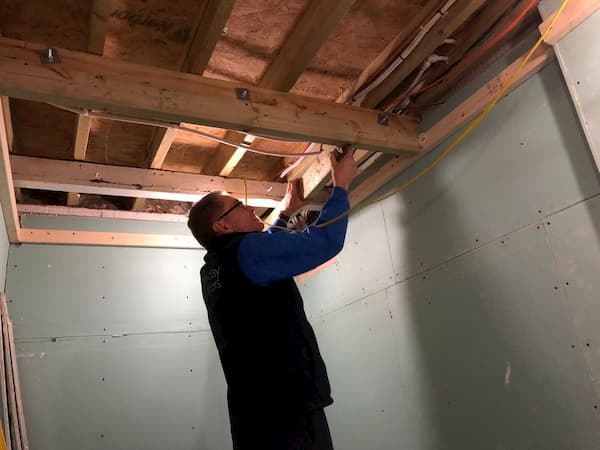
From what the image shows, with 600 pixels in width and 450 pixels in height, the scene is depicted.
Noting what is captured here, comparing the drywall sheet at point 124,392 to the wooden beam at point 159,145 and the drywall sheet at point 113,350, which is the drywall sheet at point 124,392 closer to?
the drywall sheet at point 113,350

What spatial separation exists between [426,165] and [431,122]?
0.20 meters

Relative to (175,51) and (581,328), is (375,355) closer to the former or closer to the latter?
(581,328)

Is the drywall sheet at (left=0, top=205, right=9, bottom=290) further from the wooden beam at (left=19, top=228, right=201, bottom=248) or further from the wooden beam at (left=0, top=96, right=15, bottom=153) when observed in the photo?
the wooden beam at (left=0, top=96, right=15, bottom=153)

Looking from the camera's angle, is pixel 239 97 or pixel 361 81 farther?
pixel 361 81

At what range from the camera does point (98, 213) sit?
2.93 m

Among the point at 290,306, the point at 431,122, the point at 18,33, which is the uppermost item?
the point at 18,33

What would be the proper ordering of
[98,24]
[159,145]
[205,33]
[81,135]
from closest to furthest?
[98,24]
[205,33]
[81,135]
[159,145]

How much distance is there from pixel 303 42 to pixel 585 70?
3.12 feet

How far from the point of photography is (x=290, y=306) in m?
1.57

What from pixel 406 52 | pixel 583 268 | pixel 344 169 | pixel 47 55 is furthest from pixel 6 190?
pixel 583 268

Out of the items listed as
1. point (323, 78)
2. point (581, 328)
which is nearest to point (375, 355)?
point (581, 328)

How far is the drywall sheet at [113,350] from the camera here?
2482 mm

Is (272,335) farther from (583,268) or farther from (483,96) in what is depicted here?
(483,96)

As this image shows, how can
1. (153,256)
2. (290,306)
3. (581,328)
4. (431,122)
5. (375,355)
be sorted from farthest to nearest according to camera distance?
(153,256), (375,355), (431,122), (290,306), (581,328)
